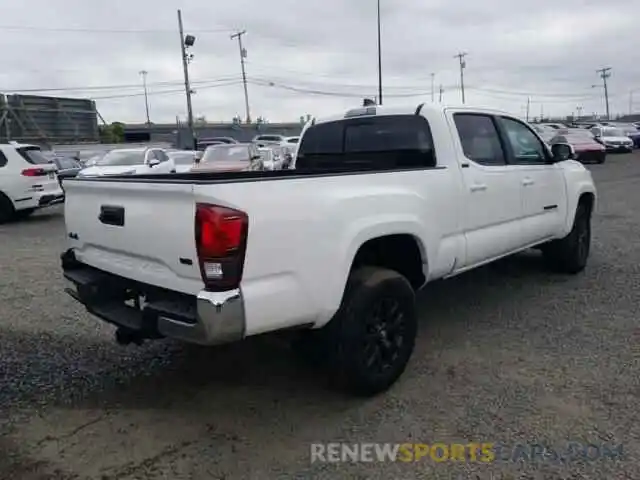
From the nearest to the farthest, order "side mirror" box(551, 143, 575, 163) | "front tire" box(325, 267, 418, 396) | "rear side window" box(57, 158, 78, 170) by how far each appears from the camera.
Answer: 1. "front tire" box(325, 267, 418, 396)
2. "side mirror" box(551, 143, 575, 163)
3. "rear side window" box(57, 158, 78, 170)

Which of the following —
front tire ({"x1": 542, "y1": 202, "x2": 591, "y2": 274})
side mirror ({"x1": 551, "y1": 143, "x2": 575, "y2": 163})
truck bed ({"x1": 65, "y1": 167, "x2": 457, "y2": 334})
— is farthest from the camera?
front tire ({"x1": 542, "y1": 202, "x2": 591, "y2": 274})

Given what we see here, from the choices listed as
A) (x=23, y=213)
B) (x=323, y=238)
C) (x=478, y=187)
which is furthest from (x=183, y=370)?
(x=23, y=213)

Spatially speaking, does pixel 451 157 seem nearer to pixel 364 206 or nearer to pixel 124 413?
pixel 364 206

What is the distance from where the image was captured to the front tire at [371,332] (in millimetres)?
3412

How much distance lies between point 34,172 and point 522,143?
35.6ft

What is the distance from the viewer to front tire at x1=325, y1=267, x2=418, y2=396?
341cm

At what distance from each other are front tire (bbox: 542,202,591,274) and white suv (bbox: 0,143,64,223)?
1075 centimetres

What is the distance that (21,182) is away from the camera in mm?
12531

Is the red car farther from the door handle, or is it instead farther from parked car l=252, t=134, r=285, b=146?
the door handle

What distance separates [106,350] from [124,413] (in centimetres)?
117

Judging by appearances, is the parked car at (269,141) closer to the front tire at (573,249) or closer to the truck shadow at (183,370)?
the front tire at (573,249)

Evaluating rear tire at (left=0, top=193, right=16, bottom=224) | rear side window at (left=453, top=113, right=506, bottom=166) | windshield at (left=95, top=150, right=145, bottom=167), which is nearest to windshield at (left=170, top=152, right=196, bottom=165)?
windshield at (left=95, top=150, right=145, bottom=167)

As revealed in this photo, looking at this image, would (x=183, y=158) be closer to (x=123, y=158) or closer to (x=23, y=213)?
(x=123, y=158)

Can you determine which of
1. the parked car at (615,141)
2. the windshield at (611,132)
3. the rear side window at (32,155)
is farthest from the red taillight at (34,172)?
the windshield at (611,132)
